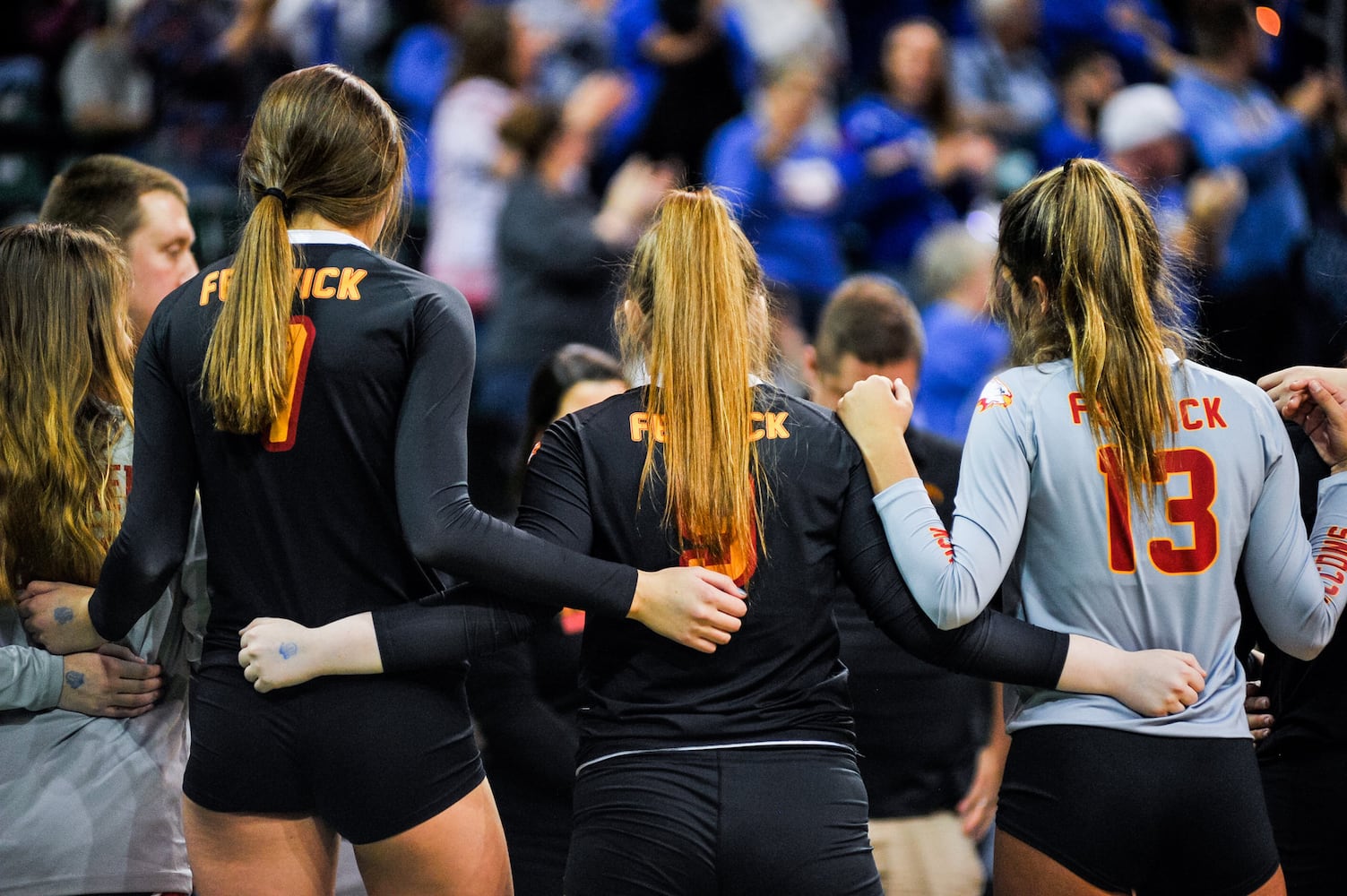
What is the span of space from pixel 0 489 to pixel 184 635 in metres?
0.41

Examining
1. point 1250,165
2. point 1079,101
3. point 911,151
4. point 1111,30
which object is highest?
point 1111,30

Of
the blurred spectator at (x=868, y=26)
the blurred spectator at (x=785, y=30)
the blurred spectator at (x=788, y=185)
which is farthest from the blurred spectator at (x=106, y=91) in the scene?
the blurred spectator at (x=868, y=26)

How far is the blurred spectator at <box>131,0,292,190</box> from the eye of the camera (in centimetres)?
671

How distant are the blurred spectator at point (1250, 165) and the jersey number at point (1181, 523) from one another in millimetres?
4200

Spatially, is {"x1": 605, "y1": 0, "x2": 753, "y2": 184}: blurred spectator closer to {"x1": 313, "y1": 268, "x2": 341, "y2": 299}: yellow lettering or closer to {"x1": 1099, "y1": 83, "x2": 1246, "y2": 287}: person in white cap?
{"x1": 1099, "y1": 83, "x2": 1246, "y2": 287}: person in white cap

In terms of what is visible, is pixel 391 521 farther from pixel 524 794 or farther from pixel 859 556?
pixel 524 794

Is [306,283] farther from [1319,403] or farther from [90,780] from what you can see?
[1319,403]

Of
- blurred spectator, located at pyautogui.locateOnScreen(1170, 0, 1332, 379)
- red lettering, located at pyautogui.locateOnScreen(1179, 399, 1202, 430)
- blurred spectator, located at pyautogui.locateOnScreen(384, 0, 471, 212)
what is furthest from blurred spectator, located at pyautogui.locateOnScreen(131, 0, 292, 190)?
red lettering, located at pyautogui.locateOnScreen(1179, 399, 1202, 430)

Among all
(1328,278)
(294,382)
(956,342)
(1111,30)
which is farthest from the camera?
(1111,30)

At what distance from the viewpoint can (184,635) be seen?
249 cm

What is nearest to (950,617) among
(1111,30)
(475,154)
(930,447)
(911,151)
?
(930,447)

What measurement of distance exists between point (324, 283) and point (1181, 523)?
138 cm

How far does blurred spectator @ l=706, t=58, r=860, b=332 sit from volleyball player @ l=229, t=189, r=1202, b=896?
4261 mm

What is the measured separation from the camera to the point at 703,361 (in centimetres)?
212
